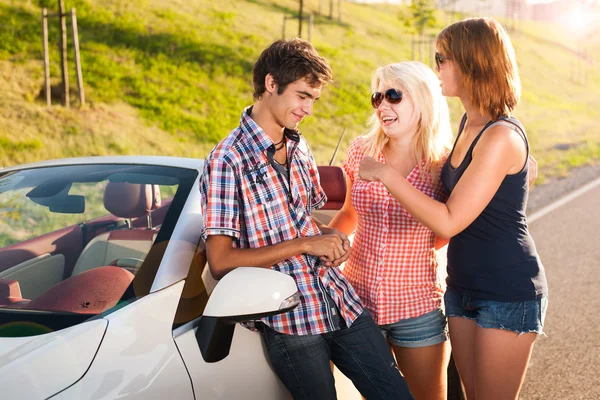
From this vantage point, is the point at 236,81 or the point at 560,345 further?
the point at 236,81

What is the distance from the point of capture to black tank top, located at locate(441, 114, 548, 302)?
7.93ft

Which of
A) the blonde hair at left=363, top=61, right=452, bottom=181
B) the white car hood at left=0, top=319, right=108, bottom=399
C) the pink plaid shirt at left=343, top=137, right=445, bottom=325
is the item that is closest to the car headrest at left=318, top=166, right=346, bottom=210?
the pink plaid shirt at left=343, top=137, right=445, bottom=325

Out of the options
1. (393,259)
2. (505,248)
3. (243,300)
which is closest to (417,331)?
(393,259)

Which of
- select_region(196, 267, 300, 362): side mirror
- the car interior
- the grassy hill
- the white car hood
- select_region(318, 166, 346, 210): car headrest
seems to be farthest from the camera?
the grassy hill

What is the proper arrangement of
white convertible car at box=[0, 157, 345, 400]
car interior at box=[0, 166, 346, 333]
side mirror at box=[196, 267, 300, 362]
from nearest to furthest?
1. white convertible car at box=[0, 157, 345, 400]
2. side mirror at box=[196, 267, 300, 362]
3. car interior at box=[0, 166, 346, 333]

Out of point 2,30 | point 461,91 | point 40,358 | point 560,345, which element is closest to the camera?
point 40,358

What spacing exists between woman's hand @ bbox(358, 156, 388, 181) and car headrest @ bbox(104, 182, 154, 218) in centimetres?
95

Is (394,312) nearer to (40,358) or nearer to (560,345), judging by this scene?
(40,358)

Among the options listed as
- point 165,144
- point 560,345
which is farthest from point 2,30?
point 560,345

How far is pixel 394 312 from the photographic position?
8.84ft

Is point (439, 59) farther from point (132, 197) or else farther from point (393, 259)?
A: point (132, 197)

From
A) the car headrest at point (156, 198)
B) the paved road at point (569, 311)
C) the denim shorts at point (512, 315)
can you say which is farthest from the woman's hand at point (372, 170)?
the paved road at point (569, 311)

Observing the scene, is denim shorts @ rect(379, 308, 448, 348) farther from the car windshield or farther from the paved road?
the paved road

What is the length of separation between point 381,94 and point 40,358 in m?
1.67
